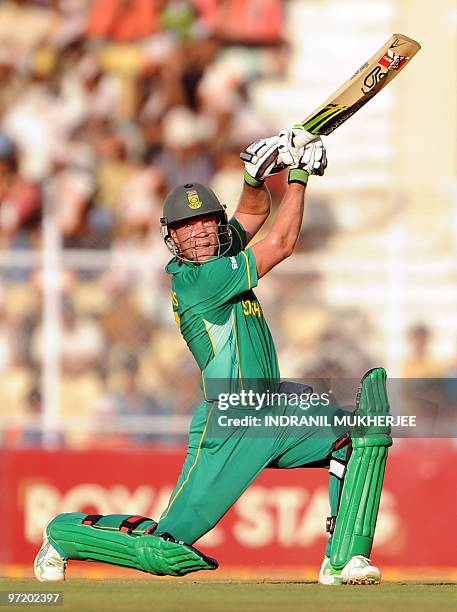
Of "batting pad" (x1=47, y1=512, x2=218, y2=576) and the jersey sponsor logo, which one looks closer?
"batting pad" (x1=47, y1=512, x2=218, y2=576)

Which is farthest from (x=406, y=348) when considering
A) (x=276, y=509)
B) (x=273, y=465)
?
(x=273, y=465)

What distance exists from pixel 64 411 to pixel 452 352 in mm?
2989

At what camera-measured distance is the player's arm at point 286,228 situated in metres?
6.50

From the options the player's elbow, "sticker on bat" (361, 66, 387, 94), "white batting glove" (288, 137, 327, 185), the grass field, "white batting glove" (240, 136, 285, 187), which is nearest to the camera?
the grass field

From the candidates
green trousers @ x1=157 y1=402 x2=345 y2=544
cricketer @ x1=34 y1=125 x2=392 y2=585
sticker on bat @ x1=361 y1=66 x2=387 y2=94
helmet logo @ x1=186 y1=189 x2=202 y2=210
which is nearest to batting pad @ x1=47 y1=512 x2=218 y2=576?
cricketer @ x1=34 y1=125 x2=392 y2=585

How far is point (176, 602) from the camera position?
6191mm

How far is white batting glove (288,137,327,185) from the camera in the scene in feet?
21.8

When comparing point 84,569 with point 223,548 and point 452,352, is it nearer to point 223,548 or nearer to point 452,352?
point 223,548

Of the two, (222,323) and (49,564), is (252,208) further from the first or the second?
(49,564)

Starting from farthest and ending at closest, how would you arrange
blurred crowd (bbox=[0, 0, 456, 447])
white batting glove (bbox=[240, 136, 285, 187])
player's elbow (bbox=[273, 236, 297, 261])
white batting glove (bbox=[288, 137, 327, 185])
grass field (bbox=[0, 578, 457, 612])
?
blurred crowd (bbox=[0, 0, 456, 447]) → white batting glove (bbox=[240, 136, 285, 187]) → white batting glove (bbox=[288, 137, 327, 185]) → player's elbow (bbox=[273, 236, 297, 261]) → grass field (bbox=[0, 578, 457, 612])

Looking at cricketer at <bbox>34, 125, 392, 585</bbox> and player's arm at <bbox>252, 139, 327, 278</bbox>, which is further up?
player's arm at <bbox>252, 139, 327, 278</bbox>

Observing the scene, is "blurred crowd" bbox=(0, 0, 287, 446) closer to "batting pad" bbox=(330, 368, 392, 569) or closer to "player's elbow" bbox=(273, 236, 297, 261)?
"batting pad" bbox=(330, 368, 392, 569)

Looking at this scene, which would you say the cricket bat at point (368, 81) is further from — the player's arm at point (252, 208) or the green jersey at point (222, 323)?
the green jersey at point (222, 323)

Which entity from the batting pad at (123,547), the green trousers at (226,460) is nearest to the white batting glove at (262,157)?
the green trousers at (226,460)
